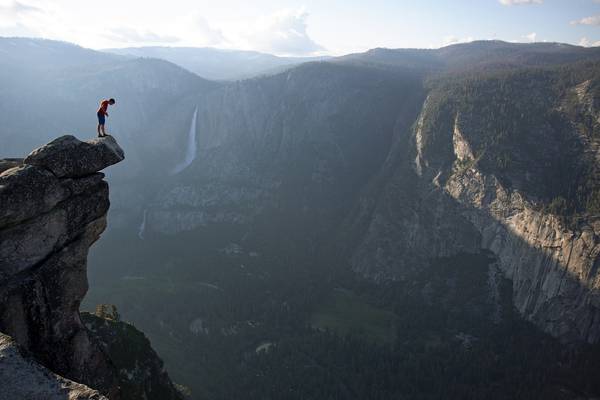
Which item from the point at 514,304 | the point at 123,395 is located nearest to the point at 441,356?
the point at 514,304

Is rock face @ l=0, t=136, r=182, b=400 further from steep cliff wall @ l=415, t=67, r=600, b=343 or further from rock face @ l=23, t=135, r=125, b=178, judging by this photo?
steep cliff wall @ l=415, t=67, r=600, b=343

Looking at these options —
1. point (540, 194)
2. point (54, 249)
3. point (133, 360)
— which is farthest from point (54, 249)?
point (540, 194)

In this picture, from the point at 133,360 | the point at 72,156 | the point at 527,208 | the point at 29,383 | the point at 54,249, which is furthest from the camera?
the point at 527,208

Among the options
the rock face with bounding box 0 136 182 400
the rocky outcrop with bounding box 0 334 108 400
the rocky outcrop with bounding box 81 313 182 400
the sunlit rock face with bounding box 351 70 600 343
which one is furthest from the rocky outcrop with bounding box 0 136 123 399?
the sunlit rock face with bounding box 351 70 600 343

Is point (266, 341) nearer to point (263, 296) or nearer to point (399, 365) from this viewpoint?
point (263, 296)

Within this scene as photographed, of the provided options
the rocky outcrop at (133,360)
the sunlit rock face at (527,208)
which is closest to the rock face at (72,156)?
the rocky outcrop at (133,360)

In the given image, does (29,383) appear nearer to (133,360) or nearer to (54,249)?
(54,249)
